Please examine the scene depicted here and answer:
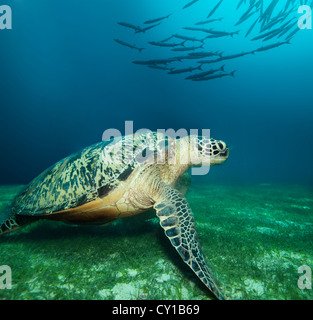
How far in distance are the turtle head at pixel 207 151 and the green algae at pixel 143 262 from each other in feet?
3.90

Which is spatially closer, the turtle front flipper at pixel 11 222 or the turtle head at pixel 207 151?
the turtle front flipper at pixel 11 222

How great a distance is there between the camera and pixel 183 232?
5.83 feet

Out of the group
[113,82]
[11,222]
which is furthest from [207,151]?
[113,82]

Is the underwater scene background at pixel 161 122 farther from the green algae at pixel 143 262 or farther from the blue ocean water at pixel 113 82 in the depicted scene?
the blue ocean water at pixel 113 82

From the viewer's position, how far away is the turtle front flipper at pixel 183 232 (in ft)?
4.89

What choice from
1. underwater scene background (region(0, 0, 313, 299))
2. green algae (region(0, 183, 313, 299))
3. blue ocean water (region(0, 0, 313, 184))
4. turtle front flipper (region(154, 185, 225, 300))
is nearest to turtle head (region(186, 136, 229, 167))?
underwater scene background (region(0, 0, 313, 299))

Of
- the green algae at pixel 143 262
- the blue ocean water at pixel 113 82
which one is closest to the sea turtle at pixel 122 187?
the green algae at pixel 143 262

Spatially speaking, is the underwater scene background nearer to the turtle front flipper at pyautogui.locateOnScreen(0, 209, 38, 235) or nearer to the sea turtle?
the turtle front flipper at pyautogui.locateOnScreen(0, 209, 38, 235)

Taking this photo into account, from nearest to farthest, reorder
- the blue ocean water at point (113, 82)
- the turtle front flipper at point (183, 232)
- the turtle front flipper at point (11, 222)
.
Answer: the turtle front flipper at point (183, 232)
the turtle front flipper at point (11, 222)
the blue ocean water at point (113, 82)

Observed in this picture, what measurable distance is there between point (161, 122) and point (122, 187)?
57972mm

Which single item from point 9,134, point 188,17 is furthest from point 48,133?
point 188,17

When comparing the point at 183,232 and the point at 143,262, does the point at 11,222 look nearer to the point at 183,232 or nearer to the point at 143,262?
the point at 143,262

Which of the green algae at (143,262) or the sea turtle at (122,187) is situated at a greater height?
the sea turtle at (122,187)

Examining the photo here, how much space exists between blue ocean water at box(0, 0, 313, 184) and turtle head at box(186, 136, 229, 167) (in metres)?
16.7
